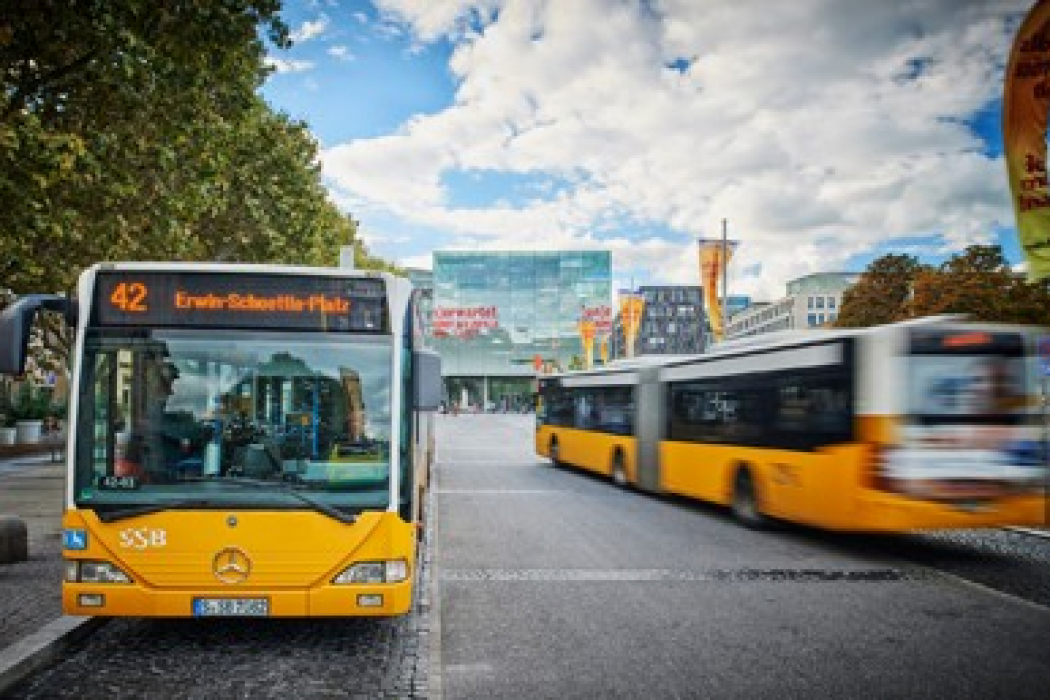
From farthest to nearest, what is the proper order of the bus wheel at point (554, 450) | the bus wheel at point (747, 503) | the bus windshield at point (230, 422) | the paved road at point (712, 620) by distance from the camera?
the bus wheel at point (554, 450), the bus wheel at point (747, 503), the bus windshield at point (230, 422), the paved road at point (712, 620)

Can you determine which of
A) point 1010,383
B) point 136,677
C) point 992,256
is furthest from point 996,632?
point 992,256

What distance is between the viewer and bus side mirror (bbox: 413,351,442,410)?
6766mm

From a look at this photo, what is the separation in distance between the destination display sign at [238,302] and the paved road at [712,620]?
2.59 metres

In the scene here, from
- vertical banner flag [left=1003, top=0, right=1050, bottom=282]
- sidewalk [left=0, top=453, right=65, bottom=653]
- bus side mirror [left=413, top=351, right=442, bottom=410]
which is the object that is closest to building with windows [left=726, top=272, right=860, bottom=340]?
sidewalk [left=0, top=453, right=65, bottom=653]

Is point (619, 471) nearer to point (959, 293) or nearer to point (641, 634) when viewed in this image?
point (641, 634)

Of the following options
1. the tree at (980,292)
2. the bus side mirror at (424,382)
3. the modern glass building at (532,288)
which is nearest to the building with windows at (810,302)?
the modern glass building at (532,288)

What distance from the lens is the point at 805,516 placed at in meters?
10.9

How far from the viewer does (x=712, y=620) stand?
7309 mm

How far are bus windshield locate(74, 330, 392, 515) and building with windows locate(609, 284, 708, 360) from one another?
463ft

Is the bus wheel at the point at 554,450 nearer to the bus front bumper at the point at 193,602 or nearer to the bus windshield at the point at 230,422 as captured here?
the bus windshield at the point at 230,422

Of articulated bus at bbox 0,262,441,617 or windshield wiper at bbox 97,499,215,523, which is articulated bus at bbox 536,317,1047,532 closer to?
articulated bus at bbox 0,262,441,617

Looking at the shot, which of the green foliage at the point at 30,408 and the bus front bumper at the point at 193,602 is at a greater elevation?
the green foliage at the point at 30,408

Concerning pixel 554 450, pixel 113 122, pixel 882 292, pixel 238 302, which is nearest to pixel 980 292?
pixel 882 292

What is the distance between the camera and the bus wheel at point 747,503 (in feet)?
41.2
